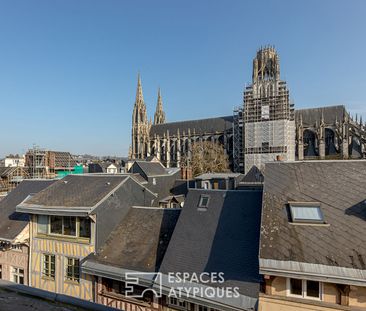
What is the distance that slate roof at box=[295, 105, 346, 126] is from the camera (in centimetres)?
5263

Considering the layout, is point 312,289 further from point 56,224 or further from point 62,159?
point 62,159

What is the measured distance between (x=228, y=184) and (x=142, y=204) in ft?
29.1

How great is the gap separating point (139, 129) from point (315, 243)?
245 ft

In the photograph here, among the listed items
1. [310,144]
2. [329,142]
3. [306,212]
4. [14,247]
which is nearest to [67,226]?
[14,247]

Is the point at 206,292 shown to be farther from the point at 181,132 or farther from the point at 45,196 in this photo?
the point at 181,132

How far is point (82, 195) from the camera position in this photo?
1253 cm

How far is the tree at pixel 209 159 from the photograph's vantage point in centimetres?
5012

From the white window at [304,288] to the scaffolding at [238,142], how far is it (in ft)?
155

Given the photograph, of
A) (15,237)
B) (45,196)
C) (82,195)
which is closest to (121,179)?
(82,195)

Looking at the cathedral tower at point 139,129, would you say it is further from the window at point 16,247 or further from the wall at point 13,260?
the window at point 16,247

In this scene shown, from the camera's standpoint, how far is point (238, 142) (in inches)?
2172

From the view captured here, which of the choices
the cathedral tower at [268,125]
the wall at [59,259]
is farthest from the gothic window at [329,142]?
the wall at [59,259]

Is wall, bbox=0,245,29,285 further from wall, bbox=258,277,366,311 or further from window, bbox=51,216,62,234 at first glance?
wall, bbox=258,277,366,311

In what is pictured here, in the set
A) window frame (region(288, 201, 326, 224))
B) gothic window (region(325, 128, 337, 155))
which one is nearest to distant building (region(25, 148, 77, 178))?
window frame (region(288, 201, 326, 224))
